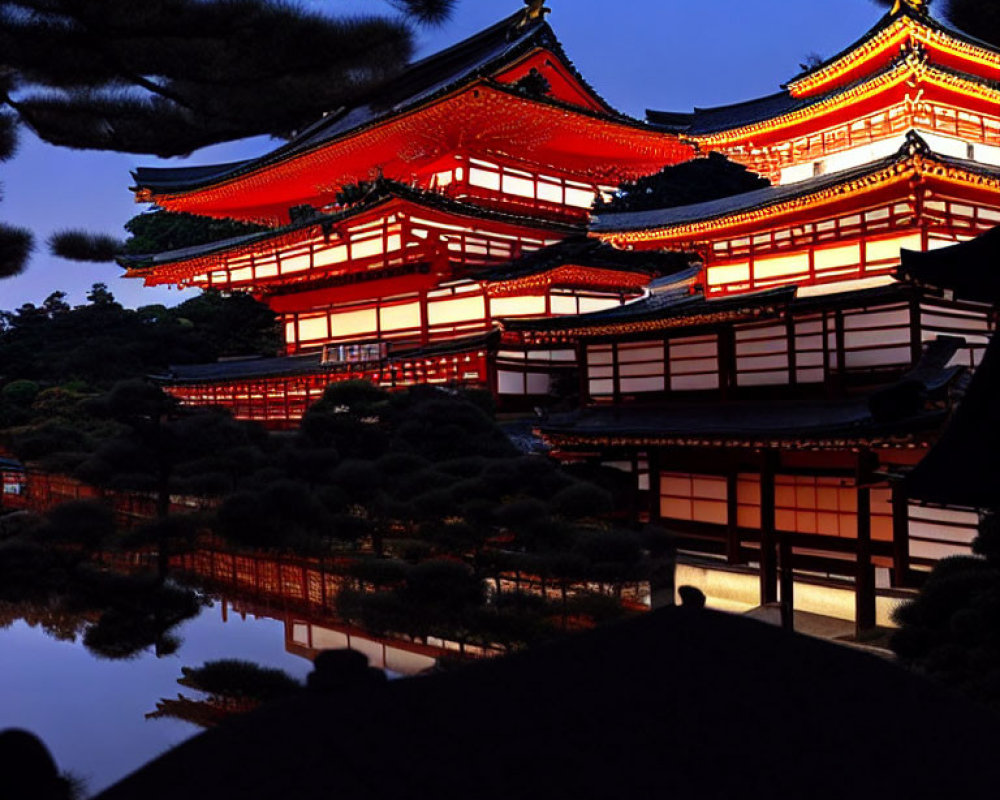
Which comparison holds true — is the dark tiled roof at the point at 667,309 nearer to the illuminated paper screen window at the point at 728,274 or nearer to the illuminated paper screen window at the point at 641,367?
the illuminated paper screen window at the point at 728,274

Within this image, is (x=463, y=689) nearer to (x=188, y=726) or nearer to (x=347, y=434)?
(x=188, y=726)

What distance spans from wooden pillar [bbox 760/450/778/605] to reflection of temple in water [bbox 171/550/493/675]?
24.2 ft

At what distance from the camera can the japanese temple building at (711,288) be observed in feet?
45.1

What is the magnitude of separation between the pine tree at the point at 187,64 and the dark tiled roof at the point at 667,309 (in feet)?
26.9

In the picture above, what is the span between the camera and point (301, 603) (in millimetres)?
9234

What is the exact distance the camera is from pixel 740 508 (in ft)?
53.2

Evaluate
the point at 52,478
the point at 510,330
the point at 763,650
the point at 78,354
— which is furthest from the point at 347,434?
the point at 78,354

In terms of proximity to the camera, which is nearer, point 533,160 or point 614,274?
point 614,274

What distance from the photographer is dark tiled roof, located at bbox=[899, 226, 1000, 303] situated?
204 inches

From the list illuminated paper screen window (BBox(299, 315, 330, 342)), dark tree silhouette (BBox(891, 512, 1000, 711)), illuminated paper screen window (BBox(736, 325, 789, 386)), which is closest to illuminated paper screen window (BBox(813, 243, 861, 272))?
illuminated paper screen window (BBox(736, 325, 789, 386))

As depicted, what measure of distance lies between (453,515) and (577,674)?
25.7 feet

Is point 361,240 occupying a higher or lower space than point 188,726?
higher

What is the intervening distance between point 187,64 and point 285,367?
17.7 meters

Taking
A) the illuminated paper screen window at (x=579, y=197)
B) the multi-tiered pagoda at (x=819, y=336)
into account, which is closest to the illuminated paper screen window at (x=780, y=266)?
the multi-tiered pagoda at (x=819, y=336)
